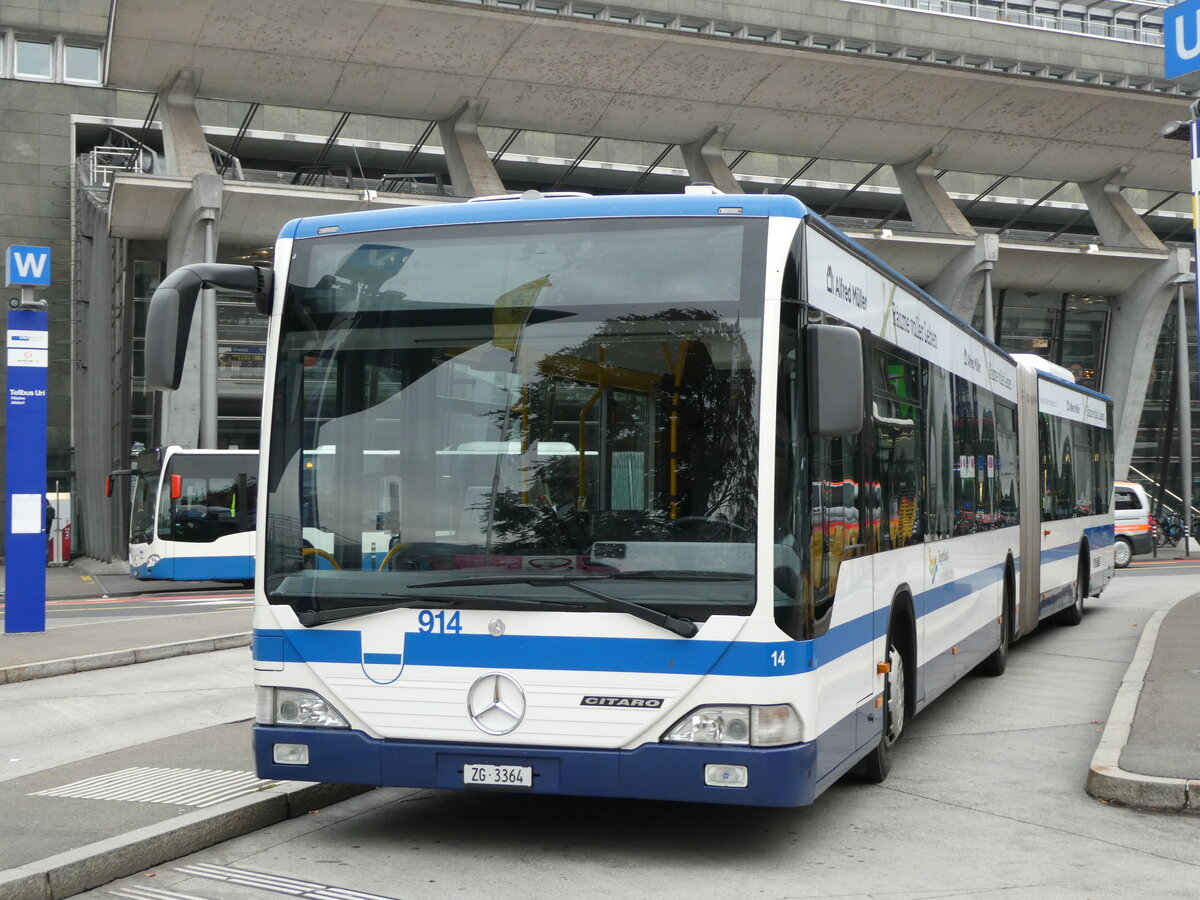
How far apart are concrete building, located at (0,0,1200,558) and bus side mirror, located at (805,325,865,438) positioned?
2360 centimetres

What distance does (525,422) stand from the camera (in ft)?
20.7

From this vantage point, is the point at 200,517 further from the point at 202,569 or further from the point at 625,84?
the point at 625,84

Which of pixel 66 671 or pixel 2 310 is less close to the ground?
pixel 2 310

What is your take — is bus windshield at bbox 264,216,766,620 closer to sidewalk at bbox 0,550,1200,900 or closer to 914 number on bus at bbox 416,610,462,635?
914 number on bus at bbox 416,610,462,635

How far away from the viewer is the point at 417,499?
6.37 m

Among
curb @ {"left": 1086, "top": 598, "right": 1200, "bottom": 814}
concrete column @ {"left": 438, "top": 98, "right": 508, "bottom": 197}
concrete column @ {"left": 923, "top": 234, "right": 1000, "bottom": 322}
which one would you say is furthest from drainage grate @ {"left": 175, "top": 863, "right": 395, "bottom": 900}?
concrete column @ {"left": 923, "top": 234, "right": 1000, "bottom": 322}

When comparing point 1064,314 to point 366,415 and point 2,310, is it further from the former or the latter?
point 366,415

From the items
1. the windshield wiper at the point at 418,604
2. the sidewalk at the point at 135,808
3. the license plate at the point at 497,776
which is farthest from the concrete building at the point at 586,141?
the license plate at the point at 497,776

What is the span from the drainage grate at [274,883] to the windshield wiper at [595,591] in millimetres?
1322

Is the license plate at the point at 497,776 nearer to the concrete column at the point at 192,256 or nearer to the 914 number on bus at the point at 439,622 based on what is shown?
the 914 number on bus at the point at 439,622

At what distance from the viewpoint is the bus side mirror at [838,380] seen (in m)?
6.11

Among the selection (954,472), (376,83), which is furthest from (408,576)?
(376,83)

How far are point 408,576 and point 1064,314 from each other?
155 feet

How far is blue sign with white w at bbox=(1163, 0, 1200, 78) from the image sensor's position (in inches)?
488
